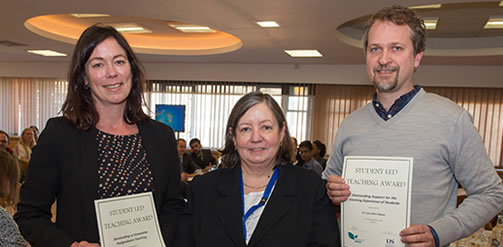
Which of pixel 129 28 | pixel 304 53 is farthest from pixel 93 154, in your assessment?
pixel 304 53

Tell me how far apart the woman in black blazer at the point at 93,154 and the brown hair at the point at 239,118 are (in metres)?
0.29

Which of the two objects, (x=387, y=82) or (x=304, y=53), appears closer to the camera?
(x=387, y=82)

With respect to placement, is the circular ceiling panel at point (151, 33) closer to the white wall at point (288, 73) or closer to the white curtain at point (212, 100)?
the white wall at point (288, 73)

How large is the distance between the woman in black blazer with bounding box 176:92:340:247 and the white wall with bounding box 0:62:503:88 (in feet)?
29.6

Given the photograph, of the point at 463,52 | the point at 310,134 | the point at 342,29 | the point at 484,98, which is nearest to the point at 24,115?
the point at 310,134

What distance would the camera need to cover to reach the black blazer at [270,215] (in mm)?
1569

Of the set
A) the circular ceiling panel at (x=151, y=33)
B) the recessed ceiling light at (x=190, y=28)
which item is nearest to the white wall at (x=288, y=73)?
the circular ceiling panel at (x=151, y=33)

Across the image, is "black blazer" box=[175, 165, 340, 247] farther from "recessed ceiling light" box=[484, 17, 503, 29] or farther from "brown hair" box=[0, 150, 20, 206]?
"recessed ceiling light" box=[484, 17, 503, 29]

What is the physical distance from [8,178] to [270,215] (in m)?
2.16

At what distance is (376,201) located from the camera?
4.88ft

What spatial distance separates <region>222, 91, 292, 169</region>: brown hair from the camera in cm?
173

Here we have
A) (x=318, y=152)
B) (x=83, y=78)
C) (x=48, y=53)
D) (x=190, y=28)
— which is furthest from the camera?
(x=48, y=53)

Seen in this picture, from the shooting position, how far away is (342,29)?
7.39 m

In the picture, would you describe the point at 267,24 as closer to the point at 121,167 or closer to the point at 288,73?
the point at 288,73
